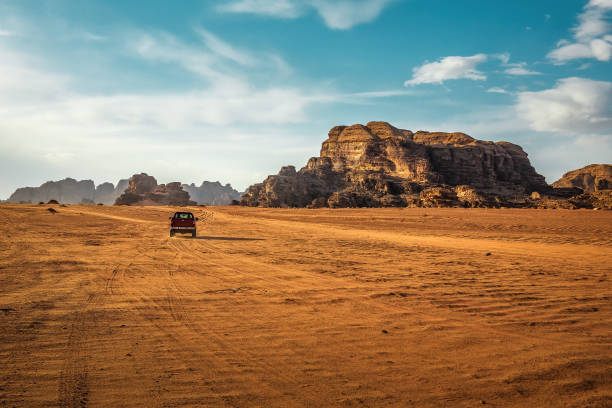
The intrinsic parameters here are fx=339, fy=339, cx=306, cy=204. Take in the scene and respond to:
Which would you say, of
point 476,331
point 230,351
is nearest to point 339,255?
point 476,331

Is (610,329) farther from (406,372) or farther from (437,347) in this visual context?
(406,372)

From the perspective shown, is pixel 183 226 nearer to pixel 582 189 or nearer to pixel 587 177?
pixel 582 189

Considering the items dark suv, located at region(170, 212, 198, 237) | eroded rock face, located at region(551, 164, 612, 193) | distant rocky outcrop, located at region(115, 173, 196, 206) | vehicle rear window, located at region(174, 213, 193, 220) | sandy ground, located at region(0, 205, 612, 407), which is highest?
eroded rock face, located at region(551, 164, 612, 193)

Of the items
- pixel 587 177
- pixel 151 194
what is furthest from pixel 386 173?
pixel 587 177

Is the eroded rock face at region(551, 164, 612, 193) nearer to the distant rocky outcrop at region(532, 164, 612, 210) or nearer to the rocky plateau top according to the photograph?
the distant rocky outcrop at region(532, 164, 612, 210)

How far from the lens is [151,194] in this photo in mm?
114438

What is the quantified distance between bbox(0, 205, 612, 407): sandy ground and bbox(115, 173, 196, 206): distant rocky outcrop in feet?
344

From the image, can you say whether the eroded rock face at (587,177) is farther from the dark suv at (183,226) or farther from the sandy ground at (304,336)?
the sandy ground at (304,336)

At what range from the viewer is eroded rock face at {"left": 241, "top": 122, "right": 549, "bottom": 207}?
76062 millimetres

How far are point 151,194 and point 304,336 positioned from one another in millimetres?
121704

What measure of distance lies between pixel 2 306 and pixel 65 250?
8.16 m

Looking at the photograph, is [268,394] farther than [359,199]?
No

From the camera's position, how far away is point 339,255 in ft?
39.9

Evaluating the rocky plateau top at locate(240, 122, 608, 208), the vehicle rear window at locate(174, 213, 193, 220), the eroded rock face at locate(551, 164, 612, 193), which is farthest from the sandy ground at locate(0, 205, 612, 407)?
the eroded rock face at locate(551, 164, 612, 193)
